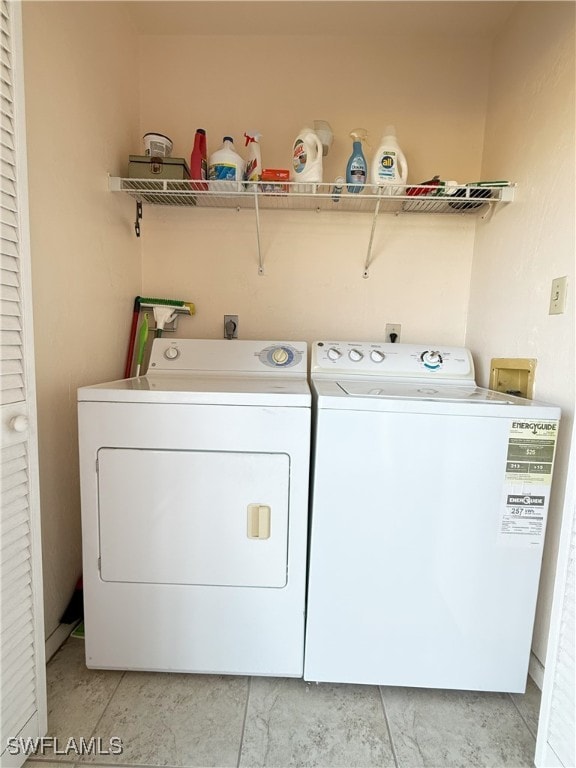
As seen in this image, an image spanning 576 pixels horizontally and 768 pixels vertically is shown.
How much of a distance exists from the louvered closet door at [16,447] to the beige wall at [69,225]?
35 cm

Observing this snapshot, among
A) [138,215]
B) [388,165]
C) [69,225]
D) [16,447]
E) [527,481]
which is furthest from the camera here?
[138,215]

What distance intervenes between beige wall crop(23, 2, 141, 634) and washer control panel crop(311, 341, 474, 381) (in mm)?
976

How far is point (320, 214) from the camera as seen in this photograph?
78.0 inches

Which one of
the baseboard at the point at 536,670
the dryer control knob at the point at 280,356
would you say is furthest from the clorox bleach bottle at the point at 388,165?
the baseboard at the point at 536,670

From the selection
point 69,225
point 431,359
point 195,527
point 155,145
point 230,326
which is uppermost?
point 155,145

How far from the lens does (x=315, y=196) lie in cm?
173

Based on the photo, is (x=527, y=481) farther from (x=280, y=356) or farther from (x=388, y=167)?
(x=388, y=167)

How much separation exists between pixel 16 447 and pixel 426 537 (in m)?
1.15

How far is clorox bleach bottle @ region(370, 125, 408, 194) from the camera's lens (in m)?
1.66

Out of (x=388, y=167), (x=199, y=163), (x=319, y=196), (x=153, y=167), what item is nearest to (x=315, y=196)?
(x=319, y=196)

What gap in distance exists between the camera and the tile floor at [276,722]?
42.4 inches

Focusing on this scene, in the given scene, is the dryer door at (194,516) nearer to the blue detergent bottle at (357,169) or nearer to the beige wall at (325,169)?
the beige wall at (325,169)

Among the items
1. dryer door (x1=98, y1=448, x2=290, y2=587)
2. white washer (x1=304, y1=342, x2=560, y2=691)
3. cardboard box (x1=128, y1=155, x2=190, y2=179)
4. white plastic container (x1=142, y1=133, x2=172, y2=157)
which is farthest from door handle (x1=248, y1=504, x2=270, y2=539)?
white plastic container (x1=142, y1=133, x2=172, y2=157)

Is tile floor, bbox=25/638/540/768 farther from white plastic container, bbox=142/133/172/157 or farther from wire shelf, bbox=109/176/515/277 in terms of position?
white plastic container, bbox=142/133/172/157
